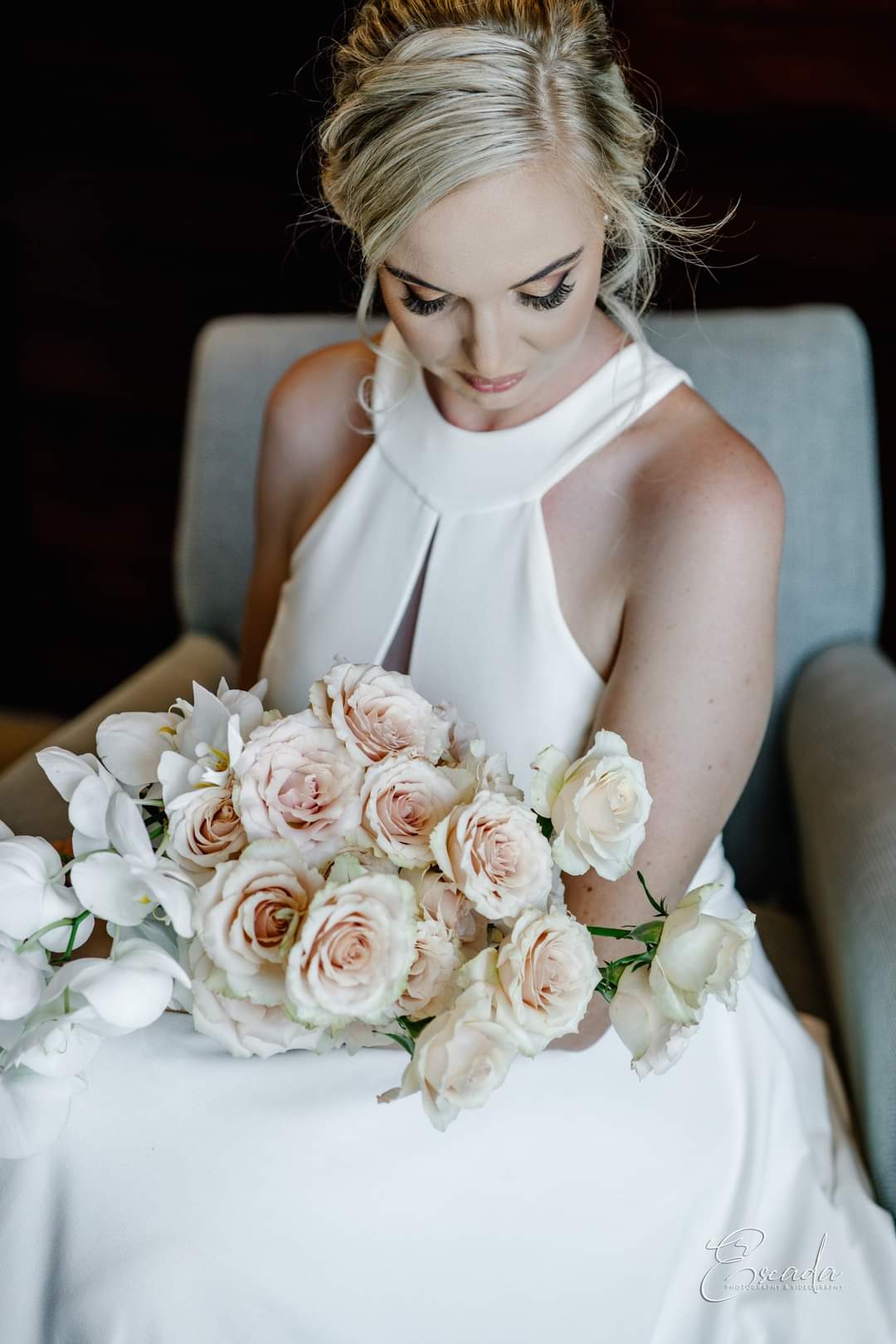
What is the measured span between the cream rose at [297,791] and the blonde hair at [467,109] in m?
0.54

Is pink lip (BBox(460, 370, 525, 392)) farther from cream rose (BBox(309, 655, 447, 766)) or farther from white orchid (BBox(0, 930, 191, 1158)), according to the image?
white orchid (BBox(0, 930, 191, 1158))

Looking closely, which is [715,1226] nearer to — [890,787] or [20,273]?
[890,787]

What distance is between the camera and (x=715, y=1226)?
47.4 inches

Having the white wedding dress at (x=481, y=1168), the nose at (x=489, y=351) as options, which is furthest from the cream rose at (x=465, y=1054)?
the nose at (x=489, y=351)

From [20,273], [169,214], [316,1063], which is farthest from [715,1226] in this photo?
[20,273]

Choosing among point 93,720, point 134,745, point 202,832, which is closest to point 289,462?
point 93,720

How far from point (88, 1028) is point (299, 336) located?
1376mm

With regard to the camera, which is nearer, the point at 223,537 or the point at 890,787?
the point at 890,787

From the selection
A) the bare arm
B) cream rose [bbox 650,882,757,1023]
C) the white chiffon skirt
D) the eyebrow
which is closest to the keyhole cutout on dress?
the bare arm

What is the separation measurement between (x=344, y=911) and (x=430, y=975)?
10 cm

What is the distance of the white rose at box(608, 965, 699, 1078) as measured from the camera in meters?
0.81

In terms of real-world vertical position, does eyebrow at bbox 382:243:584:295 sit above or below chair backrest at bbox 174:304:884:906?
above

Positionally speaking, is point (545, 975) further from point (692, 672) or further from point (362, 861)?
point (692, 672)

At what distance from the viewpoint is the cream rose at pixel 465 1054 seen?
0.76 meters
